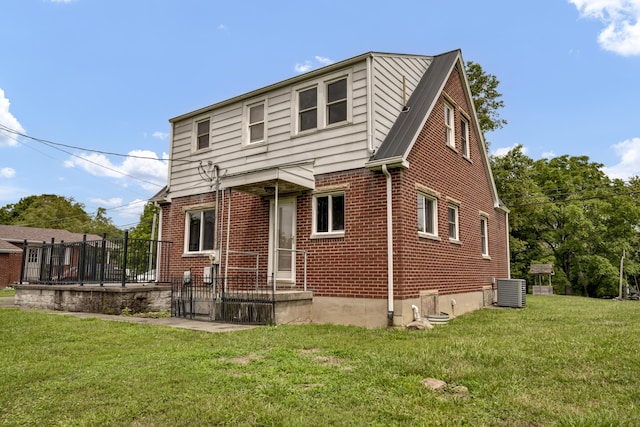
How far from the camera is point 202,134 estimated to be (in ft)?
43.8

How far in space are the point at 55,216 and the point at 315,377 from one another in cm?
6530

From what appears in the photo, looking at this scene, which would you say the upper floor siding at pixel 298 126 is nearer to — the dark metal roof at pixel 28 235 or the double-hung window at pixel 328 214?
the double-hung window at pixel 328 214

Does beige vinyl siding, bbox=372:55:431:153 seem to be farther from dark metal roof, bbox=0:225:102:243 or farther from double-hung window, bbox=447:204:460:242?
dark metal roof, bbox=0:225:102:243

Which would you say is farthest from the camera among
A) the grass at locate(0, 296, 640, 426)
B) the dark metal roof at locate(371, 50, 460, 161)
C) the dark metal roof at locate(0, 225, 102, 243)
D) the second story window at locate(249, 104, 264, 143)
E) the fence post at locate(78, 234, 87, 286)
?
the dark metal roof at locate(0, 225, 102, 243)

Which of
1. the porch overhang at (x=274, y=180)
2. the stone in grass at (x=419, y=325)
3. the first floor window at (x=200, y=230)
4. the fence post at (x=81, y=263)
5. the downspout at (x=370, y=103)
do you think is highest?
the downspout at (x=370, y=103)

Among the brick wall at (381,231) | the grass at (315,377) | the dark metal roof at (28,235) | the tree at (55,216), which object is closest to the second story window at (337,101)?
the brick wall at (381,231)

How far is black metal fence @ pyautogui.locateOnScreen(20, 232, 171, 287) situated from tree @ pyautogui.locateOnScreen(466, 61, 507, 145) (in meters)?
19.5

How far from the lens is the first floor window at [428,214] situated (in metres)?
10.2

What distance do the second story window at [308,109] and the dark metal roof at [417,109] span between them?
6.67 feet

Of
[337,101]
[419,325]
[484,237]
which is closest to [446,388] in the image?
A: [419,325]

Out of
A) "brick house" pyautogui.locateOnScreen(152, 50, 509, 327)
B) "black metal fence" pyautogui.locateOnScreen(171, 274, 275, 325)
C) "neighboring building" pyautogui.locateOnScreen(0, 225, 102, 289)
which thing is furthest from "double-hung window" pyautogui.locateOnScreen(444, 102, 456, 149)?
"neighboring building" pyautogui.locateOnScreen(0, 225, 102, 289)

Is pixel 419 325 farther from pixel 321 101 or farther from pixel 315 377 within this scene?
pixel 321 101

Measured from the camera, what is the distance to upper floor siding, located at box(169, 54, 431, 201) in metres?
9.80

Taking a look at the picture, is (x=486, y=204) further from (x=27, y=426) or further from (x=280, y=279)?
(x=27, y=426)
